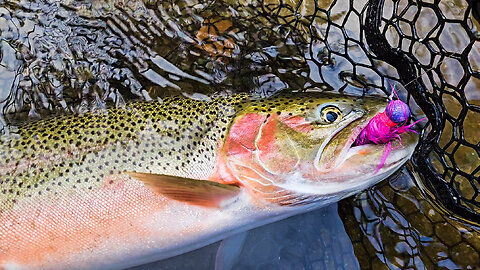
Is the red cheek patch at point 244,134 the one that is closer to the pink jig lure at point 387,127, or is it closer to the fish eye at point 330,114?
the fish eye at point 330,114

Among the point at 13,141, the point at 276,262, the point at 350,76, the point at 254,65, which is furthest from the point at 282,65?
the point at 13,141

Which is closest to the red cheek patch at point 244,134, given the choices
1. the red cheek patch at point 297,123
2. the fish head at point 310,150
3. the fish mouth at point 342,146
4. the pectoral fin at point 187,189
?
the fish head at point 310,150

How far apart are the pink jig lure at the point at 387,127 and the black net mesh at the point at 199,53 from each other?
695mm

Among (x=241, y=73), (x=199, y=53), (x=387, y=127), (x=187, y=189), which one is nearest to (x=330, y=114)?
(x=387, y=127)

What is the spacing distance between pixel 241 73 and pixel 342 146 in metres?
1.14

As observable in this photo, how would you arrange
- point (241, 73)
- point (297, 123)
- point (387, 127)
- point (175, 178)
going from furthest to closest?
point (241, 73)
point (297, 123)
point (175, 178)
point (387, 127)

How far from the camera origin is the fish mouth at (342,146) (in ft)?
7.07

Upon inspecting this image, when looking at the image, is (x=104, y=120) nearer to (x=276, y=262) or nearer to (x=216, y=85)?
(x=216, y=85)

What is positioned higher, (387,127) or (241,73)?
(241,73)

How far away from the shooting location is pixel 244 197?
7.55 feet

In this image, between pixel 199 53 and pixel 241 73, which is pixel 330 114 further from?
pixel 199 53

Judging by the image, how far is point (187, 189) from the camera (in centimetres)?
215

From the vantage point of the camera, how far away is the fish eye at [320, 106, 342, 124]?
2246 millimetres

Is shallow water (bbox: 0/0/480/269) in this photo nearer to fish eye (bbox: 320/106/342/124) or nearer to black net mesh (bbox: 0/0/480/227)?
black net mesh (bbox: 0/0/480/227)
